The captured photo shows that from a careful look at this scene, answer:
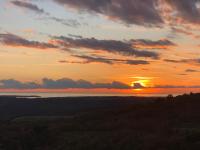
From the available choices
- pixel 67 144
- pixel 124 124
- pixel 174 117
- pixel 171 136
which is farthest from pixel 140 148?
pixel 174 117

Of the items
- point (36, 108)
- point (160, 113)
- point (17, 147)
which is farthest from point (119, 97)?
point (17, 147)

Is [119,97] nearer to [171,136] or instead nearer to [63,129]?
[63,129]

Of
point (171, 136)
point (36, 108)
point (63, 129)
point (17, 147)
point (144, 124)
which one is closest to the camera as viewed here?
point (171, 136)

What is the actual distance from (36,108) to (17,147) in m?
117

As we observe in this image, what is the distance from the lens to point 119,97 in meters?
160

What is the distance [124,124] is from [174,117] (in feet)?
20.0

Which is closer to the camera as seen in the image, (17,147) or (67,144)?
(67,144)

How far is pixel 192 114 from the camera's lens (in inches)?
1886

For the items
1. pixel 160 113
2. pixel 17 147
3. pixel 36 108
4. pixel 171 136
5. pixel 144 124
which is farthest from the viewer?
pixel 36 108

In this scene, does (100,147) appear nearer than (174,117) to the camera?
Yes

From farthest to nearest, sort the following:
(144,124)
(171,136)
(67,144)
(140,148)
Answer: (144,124) < (67,144) < (171,136) < (140,148)

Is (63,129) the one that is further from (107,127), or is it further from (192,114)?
(192,114)

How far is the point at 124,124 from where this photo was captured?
1794 inches

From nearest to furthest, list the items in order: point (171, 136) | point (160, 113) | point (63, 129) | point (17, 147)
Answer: point (171, 136)
point (17, 147)
point (63, 129)
point (160, 113)
